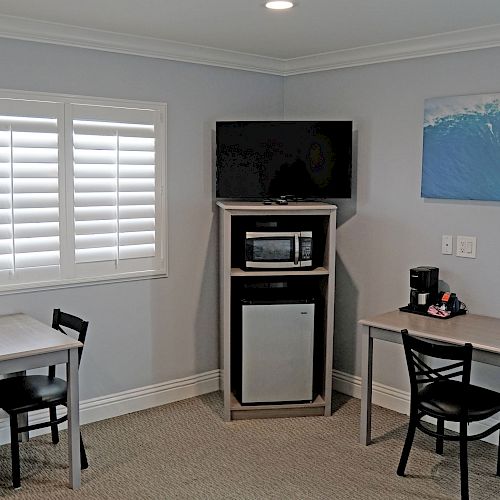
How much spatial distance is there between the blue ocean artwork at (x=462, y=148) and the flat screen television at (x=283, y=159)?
1.88ft

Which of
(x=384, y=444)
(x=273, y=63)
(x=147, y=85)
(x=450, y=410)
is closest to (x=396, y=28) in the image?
(x=273, y=63)

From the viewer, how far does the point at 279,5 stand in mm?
3242

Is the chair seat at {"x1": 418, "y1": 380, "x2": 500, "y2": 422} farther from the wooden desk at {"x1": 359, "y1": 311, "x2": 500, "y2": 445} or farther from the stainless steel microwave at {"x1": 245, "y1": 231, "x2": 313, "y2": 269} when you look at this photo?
the stainless steel microwave at {"x1": 245, "y1": 231, "x2": 313, "y2": 269}

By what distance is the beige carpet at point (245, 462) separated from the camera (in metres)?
3.39

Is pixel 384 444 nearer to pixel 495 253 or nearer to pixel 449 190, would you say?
pixel 495 253

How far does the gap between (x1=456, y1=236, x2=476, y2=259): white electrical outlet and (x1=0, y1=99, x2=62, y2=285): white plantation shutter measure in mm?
2427

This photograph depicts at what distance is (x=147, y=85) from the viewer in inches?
169

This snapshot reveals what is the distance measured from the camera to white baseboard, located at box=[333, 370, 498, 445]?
4035 mm

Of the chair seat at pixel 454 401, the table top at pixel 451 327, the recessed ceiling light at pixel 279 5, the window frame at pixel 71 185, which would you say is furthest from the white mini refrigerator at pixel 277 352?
the recessed ceiling light at pixel 279 5

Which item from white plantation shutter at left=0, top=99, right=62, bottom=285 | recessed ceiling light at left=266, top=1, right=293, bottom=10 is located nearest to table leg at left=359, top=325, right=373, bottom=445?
recessed ceiling light at left=266, top=1, right=293, bottom=10

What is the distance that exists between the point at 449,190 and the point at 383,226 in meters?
0.58

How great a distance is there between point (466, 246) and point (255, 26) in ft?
5.88

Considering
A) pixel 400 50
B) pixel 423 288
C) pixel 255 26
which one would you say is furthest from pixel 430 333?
pixel 255 26

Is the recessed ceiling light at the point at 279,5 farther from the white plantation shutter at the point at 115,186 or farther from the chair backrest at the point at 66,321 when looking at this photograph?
the chair backrest at the point at 66,321
